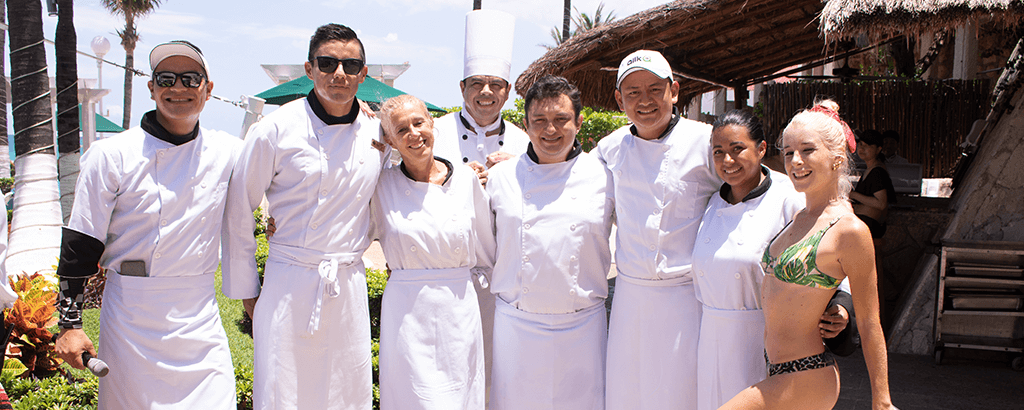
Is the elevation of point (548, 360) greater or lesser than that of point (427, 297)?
lesser

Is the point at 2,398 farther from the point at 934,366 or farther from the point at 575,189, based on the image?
the point at 934,366

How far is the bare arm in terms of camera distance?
2.09 m

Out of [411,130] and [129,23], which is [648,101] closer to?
[411,130]

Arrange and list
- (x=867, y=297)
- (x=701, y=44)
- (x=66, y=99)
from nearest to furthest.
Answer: (x=867, y=297), (x=66, y=99), (x=701, y=44)

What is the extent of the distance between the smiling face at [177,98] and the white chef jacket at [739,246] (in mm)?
2057

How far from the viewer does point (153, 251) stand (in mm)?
2537

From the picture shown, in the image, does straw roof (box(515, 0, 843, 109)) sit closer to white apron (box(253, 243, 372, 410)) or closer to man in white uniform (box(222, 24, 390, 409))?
man in white uniform (box(222, 24, 390, 409))

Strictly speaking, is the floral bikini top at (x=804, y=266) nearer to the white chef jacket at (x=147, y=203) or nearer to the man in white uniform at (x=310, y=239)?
the man in white uniform at (x=310, y=239)

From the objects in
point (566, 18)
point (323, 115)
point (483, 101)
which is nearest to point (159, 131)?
point (323, 115)

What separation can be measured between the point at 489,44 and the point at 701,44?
380 cm

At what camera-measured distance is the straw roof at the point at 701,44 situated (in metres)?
5.84

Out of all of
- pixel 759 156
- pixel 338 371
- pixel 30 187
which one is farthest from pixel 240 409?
pixel 30 187

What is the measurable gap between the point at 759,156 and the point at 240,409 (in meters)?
3.22

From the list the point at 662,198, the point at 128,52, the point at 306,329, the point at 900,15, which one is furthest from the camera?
the point at 128,52
